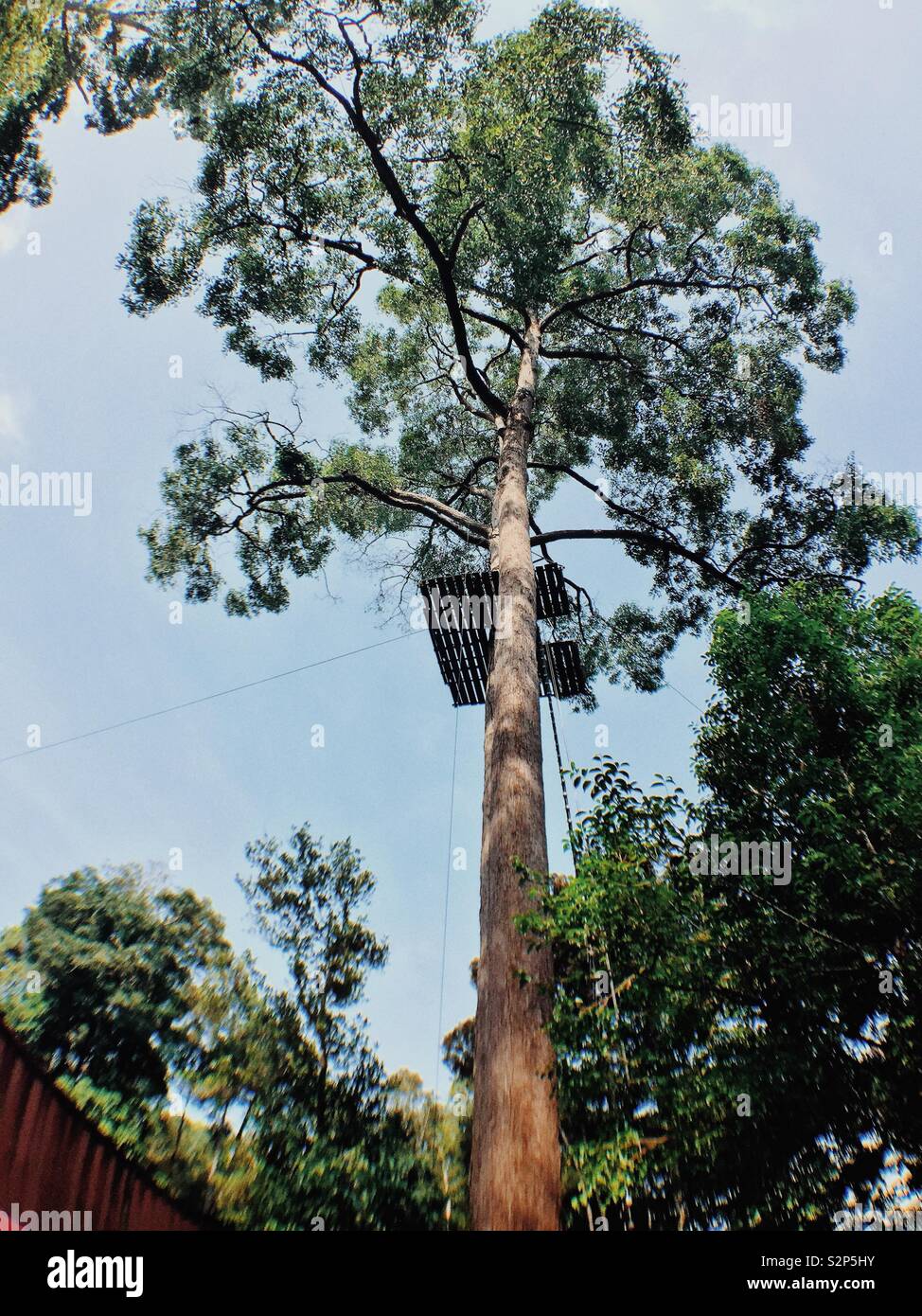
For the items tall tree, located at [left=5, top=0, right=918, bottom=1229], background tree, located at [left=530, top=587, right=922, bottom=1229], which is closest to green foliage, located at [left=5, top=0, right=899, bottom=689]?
tall tree, located at [left=5, top=0, right=918, bottom=1229]

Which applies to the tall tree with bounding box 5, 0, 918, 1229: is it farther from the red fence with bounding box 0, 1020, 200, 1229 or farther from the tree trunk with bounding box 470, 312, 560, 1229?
the red fence with bounding box 0, 1020, 200, 1229

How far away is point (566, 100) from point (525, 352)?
3.75 m

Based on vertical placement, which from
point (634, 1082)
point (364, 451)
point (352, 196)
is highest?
point (352, 196)

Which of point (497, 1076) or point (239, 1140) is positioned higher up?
point (497, 1076)

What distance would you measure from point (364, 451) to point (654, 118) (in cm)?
661

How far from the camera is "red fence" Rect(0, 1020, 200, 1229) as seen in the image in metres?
3.70

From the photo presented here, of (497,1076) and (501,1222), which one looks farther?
(497,1076)

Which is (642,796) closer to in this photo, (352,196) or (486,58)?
(352,196)

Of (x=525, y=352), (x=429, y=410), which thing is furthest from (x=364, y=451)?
(x=525, y=352)

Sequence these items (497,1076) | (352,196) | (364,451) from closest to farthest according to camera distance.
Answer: (497,1076), (352,196), (364,451)

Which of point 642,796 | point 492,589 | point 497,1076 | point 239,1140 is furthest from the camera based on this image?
point 239,1140

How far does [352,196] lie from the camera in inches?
435

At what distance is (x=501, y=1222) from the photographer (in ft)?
10.0
